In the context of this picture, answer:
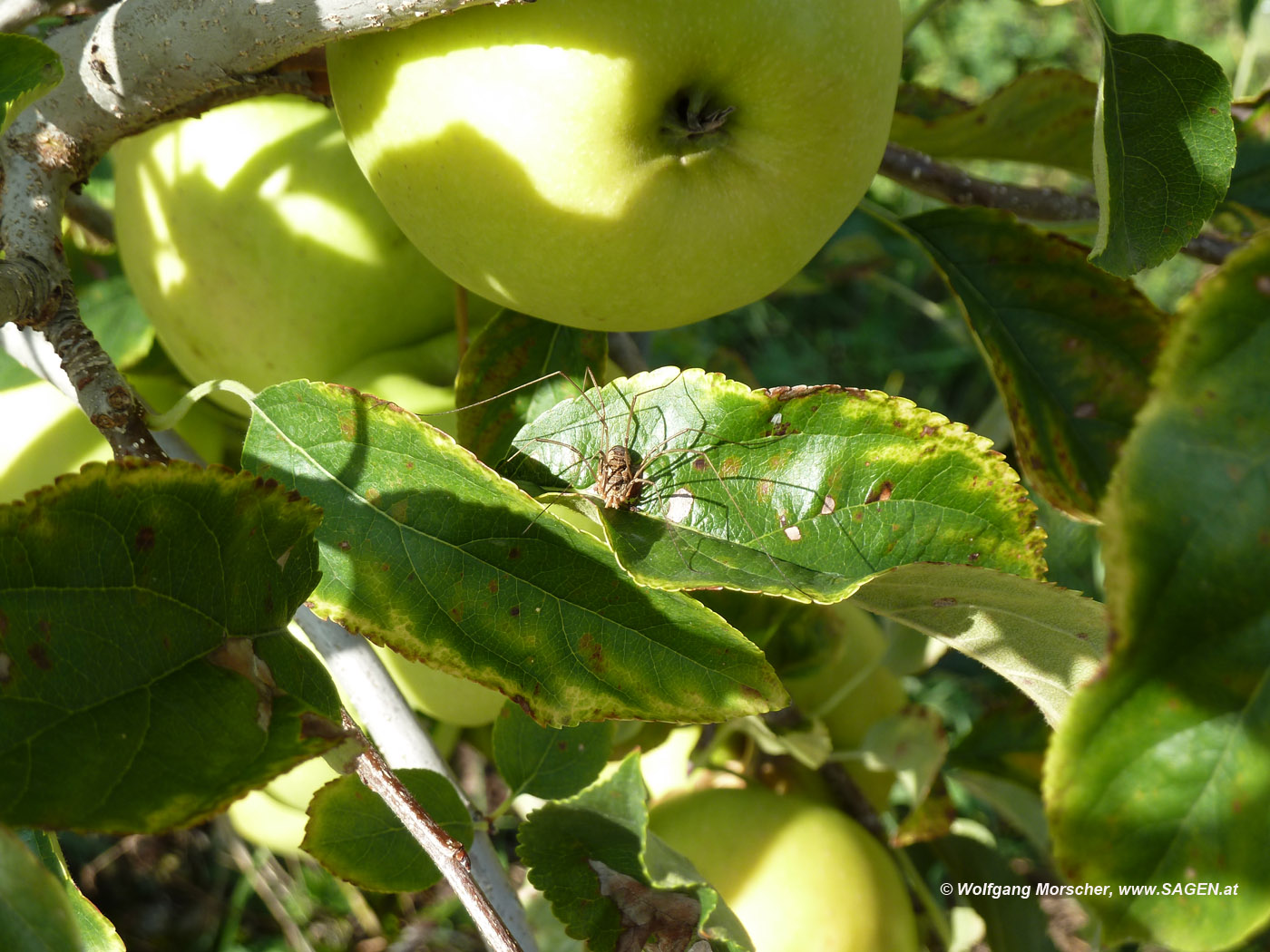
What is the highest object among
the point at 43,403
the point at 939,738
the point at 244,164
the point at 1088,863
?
the point at 244,164

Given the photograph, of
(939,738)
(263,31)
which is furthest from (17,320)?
(939,738)

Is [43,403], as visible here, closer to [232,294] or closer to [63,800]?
[232,294]

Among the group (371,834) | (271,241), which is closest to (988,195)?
(271,241)

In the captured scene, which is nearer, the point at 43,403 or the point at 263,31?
the point at 263,31

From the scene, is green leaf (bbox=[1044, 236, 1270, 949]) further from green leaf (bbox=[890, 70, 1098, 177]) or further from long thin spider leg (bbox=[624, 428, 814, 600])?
green leaf (bbox=[890, 70, 1098, 177])

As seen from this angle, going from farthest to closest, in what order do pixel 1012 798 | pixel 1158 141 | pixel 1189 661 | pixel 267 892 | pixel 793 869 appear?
pixel 267 892
pixel 1012 798
pixel 793 869
pixel 1158 141
pixel 1189 661

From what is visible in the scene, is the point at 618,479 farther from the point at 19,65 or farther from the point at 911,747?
the point at 911,747

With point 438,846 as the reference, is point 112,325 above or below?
above
